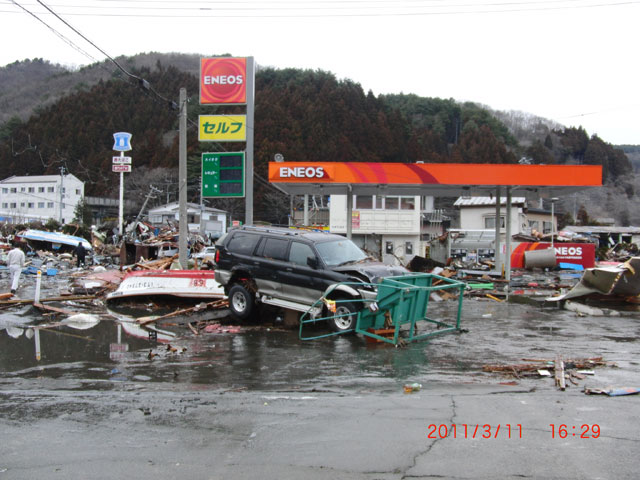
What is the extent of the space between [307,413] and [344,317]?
4.79 m

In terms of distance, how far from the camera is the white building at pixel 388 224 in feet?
125

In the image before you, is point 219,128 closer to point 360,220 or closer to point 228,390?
point 228,390

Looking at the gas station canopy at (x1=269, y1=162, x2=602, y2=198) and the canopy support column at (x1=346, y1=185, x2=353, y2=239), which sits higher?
the gas station canopy at (x1=269, y1=162, x2=602, y2=198)

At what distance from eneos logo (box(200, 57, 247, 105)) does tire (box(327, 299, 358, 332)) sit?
12.3 meters

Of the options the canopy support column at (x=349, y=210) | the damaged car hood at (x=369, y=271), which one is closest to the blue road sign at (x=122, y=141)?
the canopy support column at (x=349, y=210)

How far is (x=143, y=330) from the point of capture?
11.3m

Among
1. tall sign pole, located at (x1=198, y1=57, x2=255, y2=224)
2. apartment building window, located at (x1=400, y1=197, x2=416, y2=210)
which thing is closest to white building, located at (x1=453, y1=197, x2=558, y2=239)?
apartment building window, located at (x1=400, y1=197, x2=416, y2=210)

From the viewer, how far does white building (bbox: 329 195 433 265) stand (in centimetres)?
3819

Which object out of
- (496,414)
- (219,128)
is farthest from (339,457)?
(219,128)

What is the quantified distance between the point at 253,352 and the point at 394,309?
2679mm

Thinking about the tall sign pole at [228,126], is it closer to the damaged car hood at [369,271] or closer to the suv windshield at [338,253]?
the suv windshield at [338,253]

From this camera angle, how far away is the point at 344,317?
1036 centimetres

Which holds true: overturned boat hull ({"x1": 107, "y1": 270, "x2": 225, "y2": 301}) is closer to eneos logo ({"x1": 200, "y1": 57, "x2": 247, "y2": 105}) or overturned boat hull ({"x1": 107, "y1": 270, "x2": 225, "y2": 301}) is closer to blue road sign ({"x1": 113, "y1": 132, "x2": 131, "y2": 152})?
eneos logo ({"x1": 200, "y1": 57, "x2": 247, "y2": 105})

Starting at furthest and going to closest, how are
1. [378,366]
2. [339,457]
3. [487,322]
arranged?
[487,322] → [378,366] → [339,457]
